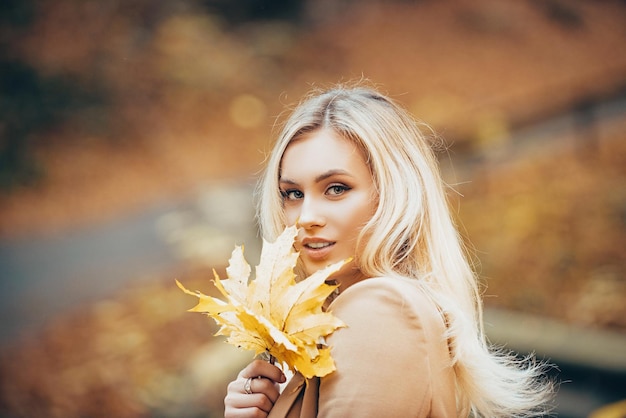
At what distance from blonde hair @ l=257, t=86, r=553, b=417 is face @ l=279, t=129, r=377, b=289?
3 cm

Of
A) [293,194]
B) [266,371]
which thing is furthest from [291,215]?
[266,371]

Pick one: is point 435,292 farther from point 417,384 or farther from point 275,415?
point 275,415

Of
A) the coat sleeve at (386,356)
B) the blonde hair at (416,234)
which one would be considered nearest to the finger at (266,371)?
the coat sleeve at (386,356)

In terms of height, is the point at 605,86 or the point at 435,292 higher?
the point at 605,86

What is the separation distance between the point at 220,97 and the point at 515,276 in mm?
3760

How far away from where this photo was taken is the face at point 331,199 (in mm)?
1799

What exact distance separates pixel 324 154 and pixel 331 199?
0.42ft

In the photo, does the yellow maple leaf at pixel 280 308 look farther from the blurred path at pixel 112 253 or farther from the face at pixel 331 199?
the blurred path at pixel 112 253

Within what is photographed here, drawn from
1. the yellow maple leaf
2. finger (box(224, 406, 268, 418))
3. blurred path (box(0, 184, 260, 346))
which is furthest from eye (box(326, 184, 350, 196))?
blurred path (box(0, 184, 260, 346))

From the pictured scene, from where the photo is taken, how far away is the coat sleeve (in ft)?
4.86

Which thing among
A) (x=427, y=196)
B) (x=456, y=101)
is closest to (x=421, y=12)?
(x=456, y=101)

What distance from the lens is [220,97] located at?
25.5 feet

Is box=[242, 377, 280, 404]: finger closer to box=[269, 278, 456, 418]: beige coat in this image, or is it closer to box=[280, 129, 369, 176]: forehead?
box=[269, 278, 456, 418]: beige coat

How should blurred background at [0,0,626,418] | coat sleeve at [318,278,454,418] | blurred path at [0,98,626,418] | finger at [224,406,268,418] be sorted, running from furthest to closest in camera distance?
blurred path at [0,98,626,418], blurred background at [0,0,626,418], finger at [224,406,268,418], coat sleeve at [318,278,454,418]
